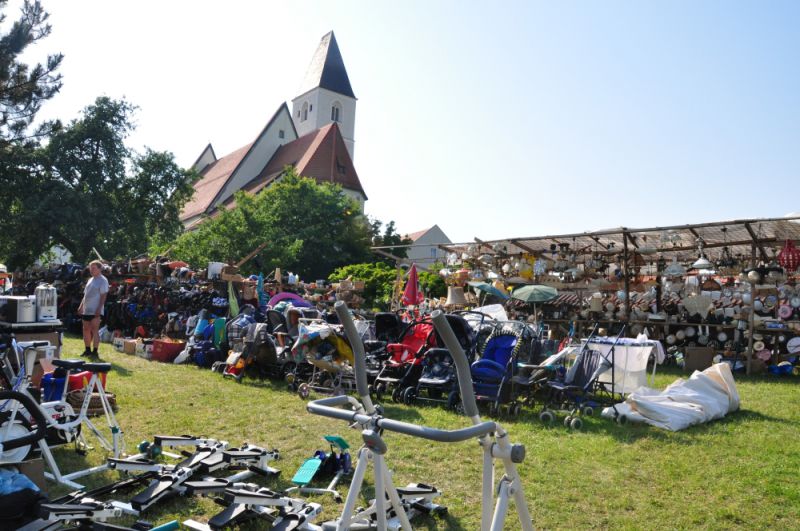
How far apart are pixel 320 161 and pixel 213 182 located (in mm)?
14043

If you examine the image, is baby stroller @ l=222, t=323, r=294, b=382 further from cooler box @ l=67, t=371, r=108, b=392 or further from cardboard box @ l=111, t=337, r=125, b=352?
cardboard box @ l=111, t=337, r=125, b=352

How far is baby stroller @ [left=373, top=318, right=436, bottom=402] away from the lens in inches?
360

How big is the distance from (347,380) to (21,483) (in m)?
6.03

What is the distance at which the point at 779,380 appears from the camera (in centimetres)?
1242

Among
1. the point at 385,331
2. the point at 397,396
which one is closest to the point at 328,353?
the point at 397,396

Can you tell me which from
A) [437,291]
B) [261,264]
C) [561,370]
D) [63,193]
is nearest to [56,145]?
[63,193]

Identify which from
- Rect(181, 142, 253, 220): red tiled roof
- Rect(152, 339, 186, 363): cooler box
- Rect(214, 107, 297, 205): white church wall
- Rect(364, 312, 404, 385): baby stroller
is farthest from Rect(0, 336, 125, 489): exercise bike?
Rect(181, 142, 253, 220): red tiled roof

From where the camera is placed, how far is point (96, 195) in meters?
31.1

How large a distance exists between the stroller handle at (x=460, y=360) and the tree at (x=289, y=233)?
25929mm

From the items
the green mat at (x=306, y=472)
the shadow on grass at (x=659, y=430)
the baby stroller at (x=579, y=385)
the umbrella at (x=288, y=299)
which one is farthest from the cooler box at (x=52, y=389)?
the umbrella at (x=288, y=299)

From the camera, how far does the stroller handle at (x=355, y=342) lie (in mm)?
2570

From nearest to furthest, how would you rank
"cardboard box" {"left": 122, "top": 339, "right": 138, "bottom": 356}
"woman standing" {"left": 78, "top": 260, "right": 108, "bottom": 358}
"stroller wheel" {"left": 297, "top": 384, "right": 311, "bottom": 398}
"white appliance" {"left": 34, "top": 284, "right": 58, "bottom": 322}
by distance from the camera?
"white appliance" {"left": 34, "top": 284, "right": 58, "bottom": 322} → "stroller wheel" {"left": 297, "top": 384, "right": 311, "bottom": 398} → "woman standing" {"left": 78, "top": 260, "right": 108, "bottom": 358} → "cardboard box" {"left": 122, "top": 339, "right": 138, "bottom": 356}

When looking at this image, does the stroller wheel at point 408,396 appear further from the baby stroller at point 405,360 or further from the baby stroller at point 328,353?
the baby stroller at point 328,353

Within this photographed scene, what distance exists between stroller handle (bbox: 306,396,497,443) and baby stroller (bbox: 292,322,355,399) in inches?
250
